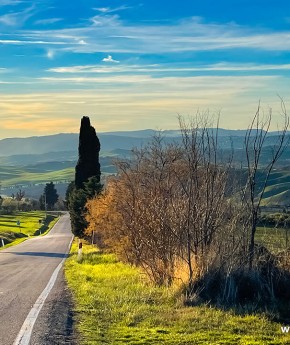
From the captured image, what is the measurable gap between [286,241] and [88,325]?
17.4ft

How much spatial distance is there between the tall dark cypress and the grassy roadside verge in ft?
115

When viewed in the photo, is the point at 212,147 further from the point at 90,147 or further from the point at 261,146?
A: the point at 90,147

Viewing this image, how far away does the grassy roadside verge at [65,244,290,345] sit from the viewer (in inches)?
308

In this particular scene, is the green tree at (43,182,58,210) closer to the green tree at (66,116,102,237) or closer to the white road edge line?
the green tree at (66,116,102,237)

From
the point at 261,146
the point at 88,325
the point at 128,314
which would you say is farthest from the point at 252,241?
the point at 88,325

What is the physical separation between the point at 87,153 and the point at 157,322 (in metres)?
38.9

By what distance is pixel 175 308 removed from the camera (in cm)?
1014

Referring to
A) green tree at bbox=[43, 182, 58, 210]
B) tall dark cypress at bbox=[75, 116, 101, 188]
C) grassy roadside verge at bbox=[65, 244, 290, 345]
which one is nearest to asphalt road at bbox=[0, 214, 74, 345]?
grassy roadside verge at bbox=[65, 244, 290, 345]

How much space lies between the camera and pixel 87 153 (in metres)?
47.3

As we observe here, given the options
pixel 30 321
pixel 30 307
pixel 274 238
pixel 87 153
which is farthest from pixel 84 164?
pixel 30 321

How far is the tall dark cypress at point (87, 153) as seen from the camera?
46906 millimetres

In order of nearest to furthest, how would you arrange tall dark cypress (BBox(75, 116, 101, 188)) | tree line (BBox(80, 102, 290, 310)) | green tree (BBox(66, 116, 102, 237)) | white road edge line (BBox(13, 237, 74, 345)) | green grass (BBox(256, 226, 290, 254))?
1. white road edge line (BBox(13, 237, 74, 345))
2. tree line (BBox(80, 102, 290, 310))
3. green grass (BBox(256, 226, 290, 254))
4. green tree (BBox(66, 116, 102, 237))
5. tall dark cypress (BBox(75, 116, 101, 188))

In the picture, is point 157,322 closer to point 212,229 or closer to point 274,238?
point 212,229

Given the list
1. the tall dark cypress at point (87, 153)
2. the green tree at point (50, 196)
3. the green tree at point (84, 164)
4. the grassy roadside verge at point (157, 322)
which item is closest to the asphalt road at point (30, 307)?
the grassy roadside verge at point (157, 322)
